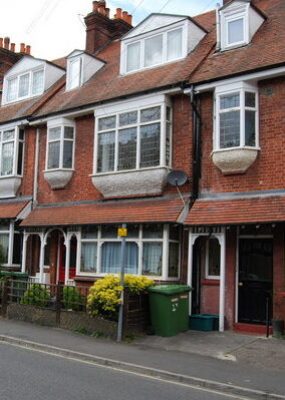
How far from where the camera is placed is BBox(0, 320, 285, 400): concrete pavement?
29.0 feet

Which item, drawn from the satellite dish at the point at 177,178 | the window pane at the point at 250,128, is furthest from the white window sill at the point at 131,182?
the window pane at the point at 250,128

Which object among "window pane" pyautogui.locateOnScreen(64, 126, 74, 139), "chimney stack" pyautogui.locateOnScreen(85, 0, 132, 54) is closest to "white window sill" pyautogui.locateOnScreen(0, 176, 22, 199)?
"window pane" pyautogui.locateOnScreen(64, 126, 74, 139)

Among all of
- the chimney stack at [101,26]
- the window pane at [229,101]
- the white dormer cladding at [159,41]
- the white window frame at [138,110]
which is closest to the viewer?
the window pane at [229,101]

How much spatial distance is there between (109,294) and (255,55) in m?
7.48

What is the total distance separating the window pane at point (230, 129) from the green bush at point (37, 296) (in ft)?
20.3

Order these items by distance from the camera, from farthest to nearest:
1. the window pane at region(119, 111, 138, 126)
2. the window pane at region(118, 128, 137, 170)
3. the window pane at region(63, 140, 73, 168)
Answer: the window pane at region(63, 140, 73, 168) < the window pane at region(119, 111, 138, 126) < the window pane at region(118, 128, 137, 170)

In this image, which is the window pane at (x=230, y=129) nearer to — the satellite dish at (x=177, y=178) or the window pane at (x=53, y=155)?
the satellite dish at (x=177, y=178)

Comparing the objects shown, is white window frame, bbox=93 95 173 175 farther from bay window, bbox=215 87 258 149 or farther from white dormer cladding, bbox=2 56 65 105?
white dormer cladding, bbox=2 56 65 105

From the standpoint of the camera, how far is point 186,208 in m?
15.0

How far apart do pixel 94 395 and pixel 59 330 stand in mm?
6351

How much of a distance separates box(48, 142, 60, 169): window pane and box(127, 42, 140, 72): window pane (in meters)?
3.64

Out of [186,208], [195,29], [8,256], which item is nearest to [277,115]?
[186,208]

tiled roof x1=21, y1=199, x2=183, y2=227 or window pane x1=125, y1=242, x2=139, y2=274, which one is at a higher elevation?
tiled roof x1=21, y1=199, x2=183, y2=227

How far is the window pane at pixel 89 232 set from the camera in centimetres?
1733
